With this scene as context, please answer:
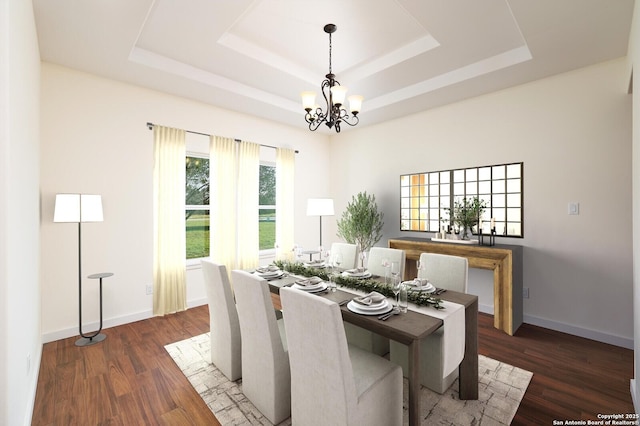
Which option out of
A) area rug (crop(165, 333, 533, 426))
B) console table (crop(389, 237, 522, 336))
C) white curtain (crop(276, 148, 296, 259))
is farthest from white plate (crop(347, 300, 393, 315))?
white curtain (crop(276, 148, 296, 259))

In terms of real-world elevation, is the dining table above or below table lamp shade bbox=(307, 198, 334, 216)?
below

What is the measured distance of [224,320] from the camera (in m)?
2.39

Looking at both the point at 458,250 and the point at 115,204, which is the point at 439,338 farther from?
the point at 115,204

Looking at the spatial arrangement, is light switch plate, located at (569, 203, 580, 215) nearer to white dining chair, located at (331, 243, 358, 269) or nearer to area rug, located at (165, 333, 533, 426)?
area rug, located at (165, 333, 533, 426)

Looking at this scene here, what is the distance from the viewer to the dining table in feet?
5.34

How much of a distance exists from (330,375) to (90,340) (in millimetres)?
2942

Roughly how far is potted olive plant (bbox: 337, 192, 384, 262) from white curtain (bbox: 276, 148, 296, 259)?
0.97 meters

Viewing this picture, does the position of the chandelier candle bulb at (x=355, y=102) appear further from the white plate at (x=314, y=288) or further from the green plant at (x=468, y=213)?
→ the green plant at (x=468, y=213)

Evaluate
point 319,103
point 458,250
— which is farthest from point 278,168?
point 458,250

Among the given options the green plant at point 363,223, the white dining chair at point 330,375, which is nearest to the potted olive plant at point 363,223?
the green plant at point 363,223

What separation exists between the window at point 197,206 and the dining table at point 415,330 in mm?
2256

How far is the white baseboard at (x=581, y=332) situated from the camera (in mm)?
2971

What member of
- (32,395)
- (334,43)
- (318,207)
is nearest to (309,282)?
(32,395)

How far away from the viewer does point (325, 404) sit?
158cm
